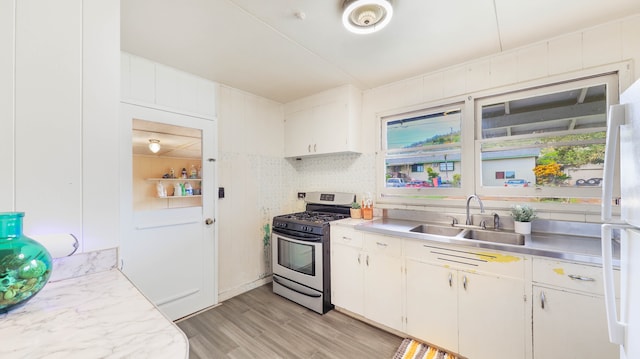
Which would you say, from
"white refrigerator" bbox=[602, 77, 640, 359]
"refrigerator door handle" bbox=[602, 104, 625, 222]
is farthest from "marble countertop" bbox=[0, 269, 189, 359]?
"refrigerator door handle" bbox=[602, 104, 625, 222]

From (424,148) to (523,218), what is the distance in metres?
1.04

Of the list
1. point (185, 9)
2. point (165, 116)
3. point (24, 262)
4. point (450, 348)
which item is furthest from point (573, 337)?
point (165, 116)

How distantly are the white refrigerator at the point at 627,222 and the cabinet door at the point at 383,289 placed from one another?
125cm

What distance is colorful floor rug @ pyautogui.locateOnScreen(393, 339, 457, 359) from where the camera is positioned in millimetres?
1839

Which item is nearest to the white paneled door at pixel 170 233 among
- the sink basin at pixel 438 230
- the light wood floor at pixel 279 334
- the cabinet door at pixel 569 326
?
the light wood floor at pixel 279 334

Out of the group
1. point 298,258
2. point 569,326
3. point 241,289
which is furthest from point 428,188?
point 241,289

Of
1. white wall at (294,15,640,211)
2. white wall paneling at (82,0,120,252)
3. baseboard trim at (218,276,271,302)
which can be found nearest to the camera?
white wall paneling at (82,0,120,252)

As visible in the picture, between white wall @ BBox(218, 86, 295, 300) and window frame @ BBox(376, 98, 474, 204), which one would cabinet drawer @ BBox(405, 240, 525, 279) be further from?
white wall @ BBox(218, 86, 295, 300)

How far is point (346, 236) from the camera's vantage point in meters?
2.43

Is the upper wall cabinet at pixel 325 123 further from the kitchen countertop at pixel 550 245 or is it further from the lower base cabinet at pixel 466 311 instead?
the lower base cabinet at pixel 466 311

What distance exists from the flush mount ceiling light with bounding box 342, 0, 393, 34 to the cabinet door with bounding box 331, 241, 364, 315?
1.80m

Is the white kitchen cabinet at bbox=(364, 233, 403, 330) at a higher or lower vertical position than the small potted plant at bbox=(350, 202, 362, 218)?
lower

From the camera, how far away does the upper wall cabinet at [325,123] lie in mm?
2793

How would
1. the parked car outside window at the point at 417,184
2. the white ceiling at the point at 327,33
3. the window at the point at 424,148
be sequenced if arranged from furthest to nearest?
1. the parked car outside window at the point at 417,184
2. the window at the point at 424,148
3. the white ceiling at the point at 327,33
